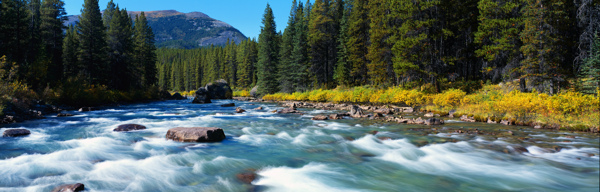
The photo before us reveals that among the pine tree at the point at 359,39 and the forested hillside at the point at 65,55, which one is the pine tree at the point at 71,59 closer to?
the forested hillside at the point at 65,55

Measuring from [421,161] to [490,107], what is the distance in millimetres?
9981

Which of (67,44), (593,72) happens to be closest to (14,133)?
(593,72)

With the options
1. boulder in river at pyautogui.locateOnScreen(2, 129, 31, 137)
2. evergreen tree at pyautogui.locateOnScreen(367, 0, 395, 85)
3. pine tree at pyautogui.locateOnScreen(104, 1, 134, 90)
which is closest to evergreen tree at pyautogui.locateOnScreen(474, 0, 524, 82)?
Result: evergreen tree at pyautogui.locateOnScreen(367, 0, 395, 85)

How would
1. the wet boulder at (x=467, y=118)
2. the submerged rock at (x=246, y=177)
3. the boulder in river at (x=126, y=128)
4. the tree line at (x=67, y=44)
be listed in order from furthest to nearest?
the tree line at (x=67, y=44) → the wet boulder at (x=467, y=118) → the boulder in river at (x=126, y=128) → the submerged rock at (x=246, y=177)

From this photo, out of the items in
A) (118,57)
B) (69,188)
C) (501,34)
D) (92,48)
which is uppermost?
(92,48)

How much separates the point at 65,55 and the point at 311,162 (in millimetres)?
40949

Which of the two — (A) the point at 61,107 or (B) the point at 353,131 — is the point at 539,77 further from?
(A) the point at 61,107

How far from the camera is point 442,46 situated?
80.5ft

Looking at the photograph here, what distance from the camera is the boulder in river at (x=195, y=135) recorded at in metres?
8.94

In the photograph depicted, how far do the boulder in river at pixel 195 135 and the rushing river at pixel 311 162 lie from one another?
426 mm

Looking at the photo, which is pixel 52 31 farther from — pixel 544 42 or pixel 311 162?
pixel 544 42

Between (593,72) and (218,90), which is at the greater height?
(593,72)

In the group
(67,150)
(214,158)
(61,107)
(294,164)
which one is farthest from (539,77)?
(61,107)

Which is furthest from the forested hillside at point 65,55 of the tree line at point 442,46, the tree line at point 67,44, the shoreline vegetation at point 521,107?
the shoreline vegetation at point 521,107
